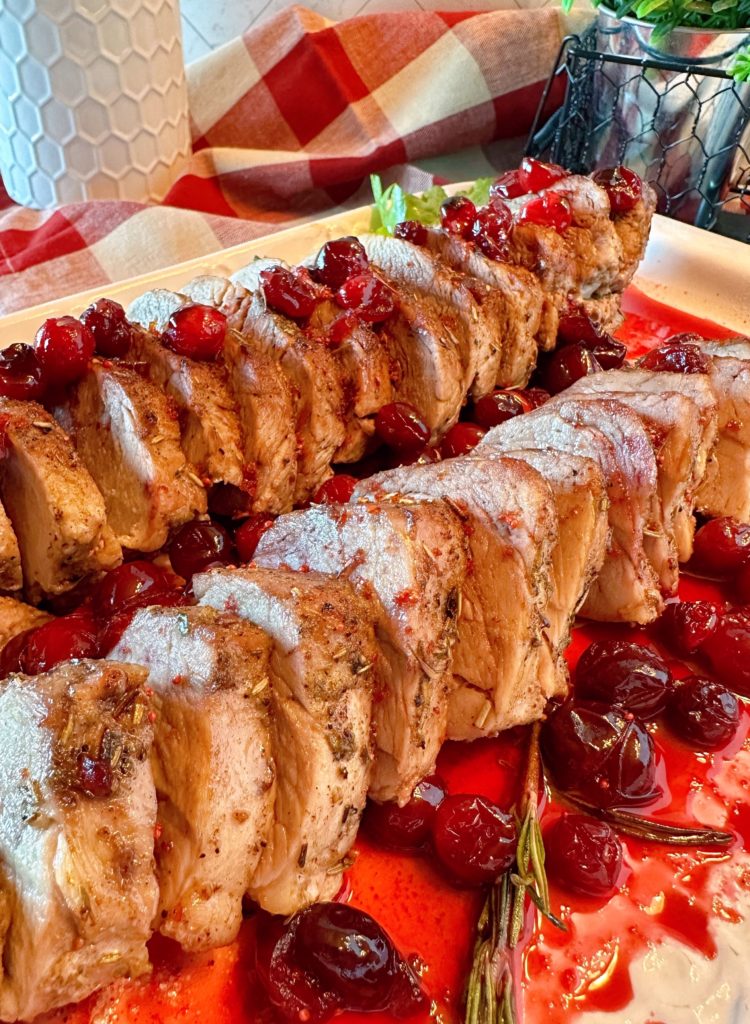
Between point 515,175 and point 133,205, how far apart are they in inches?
92.4

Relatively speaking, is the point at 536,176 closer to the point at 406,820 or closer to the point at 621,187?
the point at 621,187

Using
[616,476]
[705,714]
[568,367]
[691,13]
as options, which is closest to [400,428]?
[616,476]

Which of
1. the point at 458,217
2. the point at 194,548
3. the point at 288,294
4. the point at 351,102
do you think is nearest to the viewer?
the point at 194,548

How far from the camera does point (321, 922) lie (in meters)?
2.12

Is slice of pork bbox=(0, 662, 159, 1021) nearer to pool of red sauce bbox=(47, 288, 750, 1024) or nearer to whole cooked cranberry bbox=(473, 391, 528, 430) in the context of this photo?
pool of red sauce bbox=(47, 288, 750, 1024)

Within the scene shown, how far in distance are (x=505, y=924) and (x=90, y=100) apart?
4.84 metres

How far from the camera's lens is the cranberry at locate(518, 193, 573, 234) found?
13.5 feet

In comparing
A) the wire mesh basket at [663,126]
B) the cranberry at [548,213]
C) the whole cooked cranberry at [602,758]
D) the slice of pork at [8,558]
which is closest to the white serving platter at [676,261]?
the wire mesh basket at [663,126]

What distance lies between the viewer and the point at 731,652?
121 inches

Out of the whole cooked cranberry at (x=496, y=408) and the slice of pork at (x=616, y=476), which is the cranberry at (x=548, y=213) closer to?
the whole cooked cranberry at (x=496, y=408)

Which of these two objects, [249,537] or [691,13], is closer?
[249,537]

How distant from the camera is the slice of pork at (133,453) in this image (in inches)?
111

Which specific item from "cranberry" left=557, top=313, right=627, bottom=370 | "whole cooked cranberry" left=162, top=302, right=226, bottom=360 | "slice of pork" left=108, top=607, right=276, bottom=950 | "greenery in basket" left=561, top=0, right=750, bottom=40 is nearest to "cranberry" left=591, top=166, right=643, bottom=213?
"cranberry" left=557, top=313, right=627, bottom=370

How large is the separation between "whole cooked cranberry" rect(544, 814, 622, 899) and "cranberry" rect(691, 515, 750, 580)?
4.42 feet
